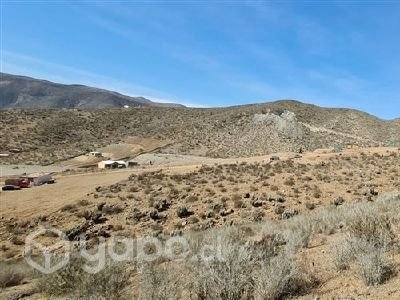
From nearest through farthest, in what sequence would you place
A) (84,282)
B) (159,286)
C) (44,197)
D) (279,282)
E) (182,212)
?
(279,282) < (159,286) < (84,282) < (182,212) < (44,197)

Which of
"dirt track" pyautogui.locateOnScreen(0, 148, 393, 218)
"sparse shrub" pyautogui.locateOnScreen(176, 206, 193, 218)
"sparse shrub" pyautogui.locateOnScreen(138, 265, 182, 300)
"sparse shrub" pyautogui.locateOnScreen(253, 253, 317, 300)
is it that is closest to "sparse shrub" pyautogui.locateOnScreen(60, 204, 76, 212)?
"dirt track" pyautogui.locateOnScreen(0, 148, 393, 218)

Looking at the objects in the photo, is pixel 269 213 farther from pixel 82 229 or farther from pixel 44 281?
pixel 44 281

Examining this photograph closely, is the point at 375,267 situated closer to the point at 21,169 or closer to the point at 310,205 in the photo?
the point at 310,205

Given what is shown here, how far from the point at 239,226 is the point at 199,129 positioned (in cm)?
8025

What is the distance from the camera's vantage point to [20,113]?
339 ft

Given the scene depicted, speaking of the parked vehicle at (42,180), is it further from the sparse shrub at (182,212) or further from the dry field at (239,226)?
the sparse shrub at (182,212)

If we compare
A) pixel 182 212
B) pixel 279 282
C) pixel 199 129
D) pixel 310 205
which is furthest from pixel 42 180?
pixel 199 129

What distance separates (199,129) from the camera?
3797 inches

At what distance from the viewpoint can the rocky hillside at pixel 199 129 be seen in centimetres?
8581

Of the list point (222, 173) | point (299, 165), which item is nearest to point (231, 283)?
point (222, 173)

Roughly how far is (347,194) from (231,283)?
76.5ft

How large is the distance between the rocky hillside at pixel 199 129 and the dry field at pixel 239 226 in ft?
130

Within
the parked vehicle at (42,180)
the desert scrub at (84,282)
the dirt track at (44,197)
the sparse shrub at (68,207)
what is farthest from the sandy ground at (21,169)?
the desert scrub at (84,282)

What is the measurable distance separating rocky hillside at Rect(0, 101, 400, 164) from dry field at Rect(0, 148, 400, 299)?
130 ft
